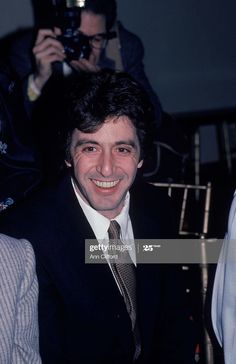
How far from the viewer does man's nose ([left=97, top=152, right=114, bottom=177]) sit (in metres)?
1.64

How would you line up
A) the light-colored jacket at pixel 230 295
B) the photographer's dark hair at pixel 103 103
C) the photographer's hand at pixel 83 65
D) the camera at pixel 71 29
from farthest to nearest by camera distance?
the photographer's hand at pixel 83 65 → the camera at pixel 71 29 → the photographer's dark hair at pixel 103 103 → the light-colored jacket at pixel 230 295

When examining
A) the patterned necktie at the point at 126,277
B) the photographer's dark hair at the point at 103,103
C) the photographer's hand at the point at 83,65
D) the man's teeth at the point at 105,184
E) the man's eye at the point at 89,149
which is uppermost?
the photographer's hand at the point at 83,65

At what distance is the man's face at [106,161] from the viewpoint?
5.36ft

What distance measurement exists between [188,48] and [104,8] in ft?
7.93

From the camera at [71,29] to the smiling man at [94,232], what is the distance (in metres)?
0.96

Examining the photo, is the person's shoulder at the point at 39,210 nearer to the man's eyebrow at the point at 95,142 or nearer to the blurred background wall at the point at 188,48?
the man's eyebrow at the point at 95,142

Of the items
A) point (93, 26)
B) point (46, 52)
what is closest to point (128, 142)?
point (46, 52)

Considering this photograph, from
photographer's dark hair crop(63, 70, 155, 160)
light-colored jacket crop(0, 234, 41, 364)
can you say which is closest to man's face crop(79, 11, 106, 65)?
photographer's dark hair crop(63, 70, 155, 160)

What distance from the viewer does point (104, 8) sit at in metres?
2.79

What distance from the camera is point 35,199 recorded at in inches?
65.6

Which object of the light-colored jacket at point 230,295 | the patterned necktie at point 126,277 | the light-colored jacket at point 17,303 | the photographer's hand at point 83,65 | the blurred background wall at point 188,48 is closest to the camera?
the light-colored jacket at point 17,303

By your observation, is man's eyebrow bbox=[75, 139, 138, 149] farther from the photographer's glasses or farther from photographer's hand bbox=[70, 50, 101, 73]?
the photographer's glasses

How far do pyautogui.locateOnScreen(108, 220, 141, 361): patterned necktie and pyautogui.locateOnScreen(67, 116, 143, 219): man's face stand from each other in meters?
Result: 0.10

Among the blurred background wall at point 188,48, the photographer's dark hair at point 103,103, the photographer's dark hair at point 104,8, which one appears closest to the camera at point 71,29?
the photographer's dark hair at point 104,8
